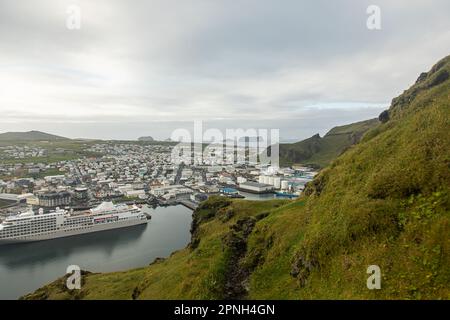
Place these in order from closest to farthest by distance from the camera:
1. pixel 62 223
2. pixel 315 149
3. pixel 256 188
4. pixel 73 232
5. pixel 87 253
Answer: pixel 87 253 → pixel 62 223 → pixel 73 232 → pixel 256 188 → pixel 315 149

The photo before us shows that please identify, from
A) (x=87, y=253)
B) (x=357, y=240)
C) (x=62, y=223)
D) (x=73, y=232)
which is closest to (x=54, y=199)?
(x=62, y=223)

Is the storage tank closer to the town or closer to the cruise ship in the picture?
the town

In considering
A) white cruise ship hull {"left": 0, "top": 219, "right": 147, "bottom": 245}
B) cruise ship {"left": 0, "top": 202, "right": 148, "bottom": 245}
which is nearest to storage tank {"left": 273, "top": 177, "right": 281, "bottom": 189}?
cruise ship {"left": 0, "top": 202, "right": 148, "bottom": 245}

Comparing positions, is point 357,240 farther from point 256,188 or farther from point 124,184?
point 124,184

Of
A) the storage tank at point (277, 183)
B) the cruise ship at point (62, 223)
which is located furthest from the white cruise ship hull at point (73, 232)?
the storage tank at point (277, 183)
